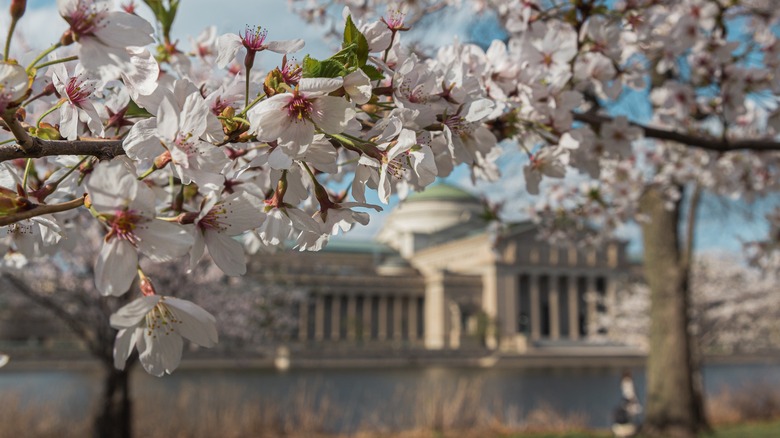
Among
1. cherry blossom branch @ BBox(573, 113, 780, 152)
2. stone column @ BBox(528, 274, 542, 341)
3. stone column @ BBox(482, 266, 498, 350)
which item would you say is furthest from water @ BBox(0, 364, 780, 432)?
stone column @ BBox(528, 274, 542, 341)

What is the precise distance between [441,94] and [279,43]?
436 millimetres

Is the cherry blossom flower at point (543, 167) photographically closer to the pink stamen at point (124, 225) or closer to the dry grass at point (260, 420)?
the pink stamen at point (124, 225)

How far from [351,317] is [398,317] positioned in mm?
5435

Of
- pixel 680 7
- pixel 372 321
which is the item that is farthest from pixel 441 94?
pixel 372 321

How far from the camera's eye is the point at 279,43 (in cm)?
143

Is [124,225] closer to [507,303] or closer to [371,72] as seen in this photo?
[371,72]

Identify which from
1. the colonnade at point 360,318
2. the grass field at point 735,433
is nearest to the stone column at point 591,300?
the colonnade at point 360,318

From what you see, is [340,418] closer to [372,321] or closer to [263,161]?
[263,161]

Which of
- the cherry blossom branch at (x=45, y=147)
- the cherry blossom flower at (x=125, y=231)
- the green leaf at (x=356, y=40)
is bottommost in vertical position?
the cherry blossom flower at (x=125, y=231)

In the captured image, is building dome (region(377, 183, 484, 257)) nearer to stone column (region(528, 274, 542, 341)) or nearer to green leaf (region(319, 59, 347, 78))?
stone column (region(528, 274, 542, 341))

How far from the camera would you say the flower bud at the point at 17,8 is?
1120 mm

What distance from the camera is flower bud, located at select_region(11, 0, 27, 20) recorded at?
1120 mm

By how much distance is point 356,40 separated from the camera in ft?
4.35

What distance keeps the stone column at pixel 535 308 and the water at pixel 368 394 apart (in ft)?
88.9
